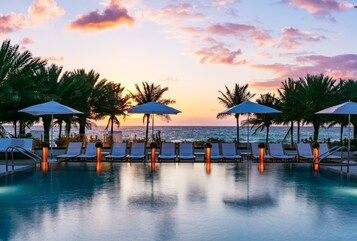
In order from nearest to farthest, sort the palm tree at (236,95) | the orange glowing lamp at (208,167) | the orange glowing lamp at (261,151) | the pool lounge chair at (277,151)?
the orange glowing lamp at (208,167) → the orange glowing lamp at (261,151) → the pool lounge chair at (277,151) → the palm tree at (236,95)

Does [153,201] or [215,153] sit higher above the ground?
[215,153]

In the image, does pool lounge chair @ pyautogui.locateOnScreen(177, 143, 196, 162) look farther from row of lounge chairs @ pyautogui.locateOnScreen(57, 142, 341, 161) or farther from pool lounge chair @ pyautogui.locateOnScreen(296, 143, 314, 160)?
pool lounge chair @ pyautogui.locateOnScreen(296, 143, 314, 160)

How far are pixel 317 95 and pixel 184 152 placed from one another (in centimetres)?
1179

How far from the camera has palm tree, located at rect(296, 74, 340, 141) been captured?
26.1 m

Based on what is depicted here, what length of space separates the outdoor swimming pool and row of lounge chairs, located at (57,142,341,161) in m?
3.65

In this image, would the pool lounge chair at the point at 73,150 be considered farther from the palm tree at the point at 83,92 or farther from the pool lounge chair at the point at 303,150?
the pool lounge chair at the point at 303,150

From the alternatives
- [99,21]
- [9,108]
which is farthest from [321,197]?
[9,108]

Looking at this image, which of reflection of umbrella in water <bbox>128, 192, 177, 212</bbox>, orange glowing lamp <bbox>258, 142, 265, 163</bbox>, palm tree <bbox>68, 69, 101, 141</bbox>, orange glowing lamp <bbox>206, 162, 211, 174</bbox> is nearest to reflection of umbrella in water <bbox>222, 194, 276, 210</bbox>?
reflection of umbrella in water <bbox>128, 192, 177, 212</bbox>

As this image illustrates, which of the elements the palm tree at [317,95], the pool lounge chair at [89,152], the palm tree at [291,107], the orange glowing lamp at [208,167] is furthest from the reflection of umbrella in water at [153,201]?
the palm tree at [291,107]

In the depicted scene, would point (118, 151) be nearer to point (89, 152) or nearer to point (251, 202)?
point (89, 152)

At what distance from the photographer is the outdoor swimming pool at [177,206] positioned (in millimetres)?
6676

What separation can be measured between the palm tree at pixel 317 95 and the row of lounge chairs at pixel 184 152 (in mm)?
7807

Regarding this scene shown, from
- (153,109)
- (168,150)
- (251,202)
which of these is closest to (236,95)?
(153,109)

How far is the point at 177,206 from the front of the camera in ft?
28.7
